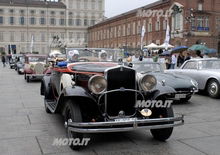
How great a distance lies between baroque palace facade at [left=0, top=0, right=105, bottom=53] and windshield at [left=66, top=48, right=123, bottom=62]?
269ft

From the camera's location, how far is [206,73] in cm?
1087

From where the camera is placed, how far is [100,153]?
4867 mm

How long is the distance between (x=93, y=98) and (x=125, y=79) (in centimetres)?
65

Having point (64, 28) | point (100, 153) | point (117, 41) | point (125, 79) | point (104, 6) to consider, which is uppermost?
point (104, 6)

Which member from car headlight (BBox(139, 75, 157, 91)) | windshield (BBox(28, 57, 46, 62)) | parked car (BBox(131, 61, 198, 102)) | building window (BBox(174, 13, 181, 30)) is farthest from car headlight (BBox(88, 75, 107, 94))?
building window (BBox(174, 13, 181, 30))

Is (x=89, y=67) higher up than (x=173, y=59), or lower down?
lower down

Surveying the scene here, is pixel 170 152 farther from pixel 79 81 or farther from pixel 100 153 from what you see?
pixel 79 81

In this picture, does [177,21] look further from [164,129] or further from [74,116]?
[74,116]

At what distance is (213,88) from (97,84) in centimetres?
667

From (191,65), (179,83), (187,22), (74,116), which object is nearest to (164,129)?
(74,116)

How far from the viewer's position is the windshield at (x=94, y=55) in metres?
7.38

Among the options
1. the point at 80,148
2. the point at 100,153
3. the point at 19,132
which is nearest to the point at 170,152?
the point at 100,153

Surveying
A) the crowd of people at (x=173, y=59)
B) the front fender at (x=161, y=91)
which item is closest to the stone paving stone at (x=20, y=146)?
the front fender at (x=161, y=91)

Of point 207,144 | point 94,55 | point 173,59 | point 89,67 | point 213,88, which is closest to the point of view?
point 207,144
